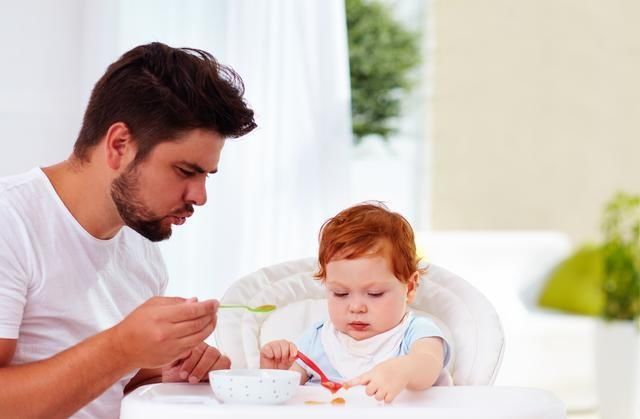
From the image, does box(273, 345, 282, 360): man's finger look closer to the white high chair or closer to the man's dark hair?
the white high chair

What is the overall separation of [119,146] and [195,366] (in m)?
0.41

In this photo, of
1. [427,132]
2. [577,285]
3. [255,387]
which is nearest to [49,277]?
[255,387]

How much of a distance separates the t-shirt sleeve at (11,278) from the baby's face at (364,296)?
1.76ft

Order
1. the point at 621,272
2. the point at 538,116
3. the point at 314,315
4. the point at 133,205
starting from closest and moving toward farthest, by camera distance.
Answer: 1. the point at 133,205
2. the point at 314,315
3. the point at 621,272
4. the point at 538,116

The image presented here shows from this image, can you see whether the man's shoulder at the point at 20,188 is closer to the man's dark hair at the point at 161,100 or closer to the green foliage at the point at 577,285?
the man's dark hair at the point at 161,100

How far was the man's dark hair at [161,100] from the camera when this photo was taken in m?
1.63

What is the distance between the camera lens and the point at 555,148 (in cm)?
712

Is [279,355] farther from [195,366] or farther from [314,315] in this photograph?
[314,315]

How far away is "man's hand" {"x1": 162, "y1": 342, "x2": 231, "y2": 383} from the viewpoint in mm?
1607

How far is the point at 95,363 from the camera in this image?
144 centimetres

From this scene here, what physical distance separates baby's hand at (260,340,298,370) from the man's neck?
38 cm

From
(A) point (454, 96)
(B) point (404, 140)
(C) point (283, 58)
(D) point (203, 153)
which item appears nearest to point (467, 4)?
(A) point (454, 96)

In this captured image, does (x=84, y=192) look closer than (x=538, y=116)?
Yes

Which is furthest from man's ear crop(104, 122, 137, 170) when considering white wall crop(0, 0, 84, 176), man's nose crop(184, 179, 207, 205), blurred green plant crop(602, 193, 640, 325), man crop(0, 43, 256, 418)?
blurred green plant crop(602, 193, 640, 325)
